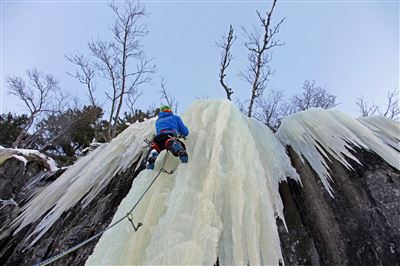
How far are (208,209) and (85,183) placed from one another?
2.49 meters

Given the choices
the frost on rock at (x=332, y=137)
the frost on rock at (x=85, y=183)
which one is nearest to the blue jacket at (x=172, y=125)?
the frost on rock at (x=85, y=183)

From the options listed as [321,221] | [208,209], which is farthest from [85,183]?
[321,221]

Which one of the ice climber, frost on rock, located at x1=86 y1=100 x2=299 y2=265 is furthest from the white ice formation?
the ice climber

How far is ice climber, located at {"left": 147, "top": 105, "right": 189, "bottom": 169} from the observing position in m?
3.67

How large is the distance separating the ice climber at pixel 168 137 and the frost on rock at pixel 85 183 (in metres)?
0.76

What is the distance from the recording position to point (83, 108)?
17.3m

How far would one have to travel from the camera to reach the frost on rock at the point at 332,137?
4.30 metres

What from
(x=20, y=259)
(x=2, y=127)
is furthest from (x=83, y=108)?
(x=20, y=259)

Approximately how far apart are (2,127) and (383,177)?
56.6 ft

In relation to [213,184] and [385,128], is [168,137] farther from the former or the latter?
[385,128]

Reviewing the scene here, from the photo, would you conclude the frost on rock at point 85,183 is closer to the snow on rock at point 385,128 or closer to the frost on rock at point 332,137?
the frost on rock at point 332,137

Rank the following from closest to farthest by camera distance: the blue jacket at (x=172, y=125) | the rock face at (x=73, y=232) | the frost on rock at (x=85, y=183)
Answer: the rock face at (x=73, y=232) → the blue jacket at (x=172, y=125) → the frost on rock at (x=85, y=183)

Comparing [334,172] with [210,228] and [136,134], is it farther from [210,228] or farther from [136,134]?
[136,134]

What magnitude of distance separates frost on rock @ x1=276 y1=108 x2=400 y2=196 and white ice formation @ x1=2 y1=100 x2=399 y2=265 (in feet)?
0.05
